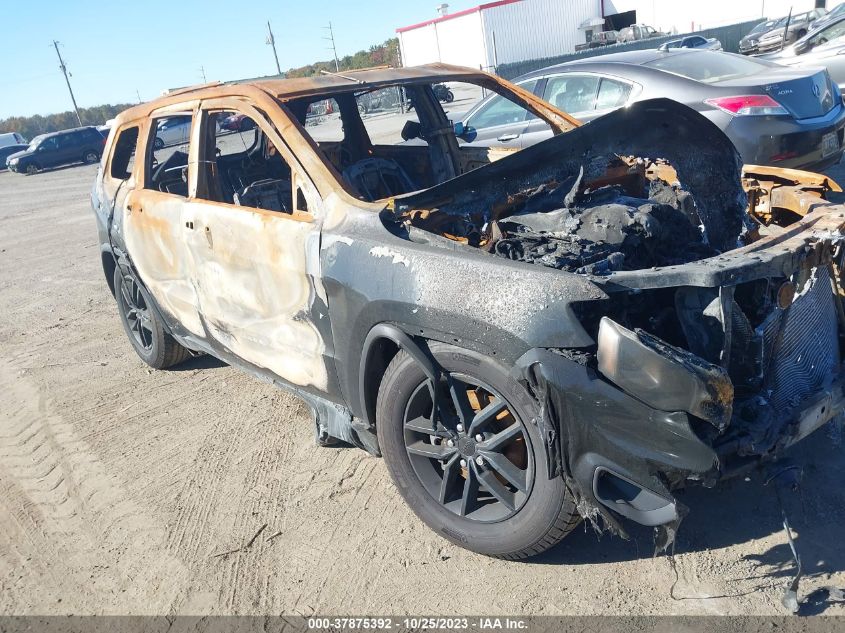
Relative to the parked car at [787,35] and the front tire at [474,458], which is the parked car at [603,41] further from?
the front tire at [474,458]

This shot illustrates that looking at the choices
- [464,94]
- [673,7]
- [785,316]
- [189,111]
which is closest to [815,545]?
[785,316]

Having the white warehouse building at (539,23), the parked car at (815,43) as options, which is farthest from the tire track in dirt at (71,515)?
the white warehouse building at (539,23)

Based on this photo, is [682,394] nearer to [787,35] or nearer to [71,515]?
[71,515]

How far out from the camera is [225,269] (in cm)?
350

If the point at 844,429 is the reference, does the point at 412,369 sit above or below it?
above

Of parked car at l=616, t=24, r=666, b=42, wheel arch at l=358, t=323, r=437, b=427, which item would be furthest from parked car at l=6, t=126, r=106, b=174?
wheel arch at l=358, t=323, r=437, b=427

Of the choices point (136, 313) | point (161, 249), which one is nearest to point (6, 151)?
point (136, 313)

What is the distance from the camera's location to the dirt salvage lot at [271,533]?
2.55m

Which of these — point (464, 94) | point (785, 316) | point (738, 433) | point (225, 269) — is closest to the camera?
point (738, 433)

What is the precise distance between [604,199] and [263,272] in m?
1.65

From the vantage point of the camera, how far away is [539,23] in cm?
4088

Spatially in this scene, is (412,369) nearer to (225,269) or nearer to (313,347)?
(313,347)

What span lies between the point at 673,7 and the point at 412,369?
42667 mm

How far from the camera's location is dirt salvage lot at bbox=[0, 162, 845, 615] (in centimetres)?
255
